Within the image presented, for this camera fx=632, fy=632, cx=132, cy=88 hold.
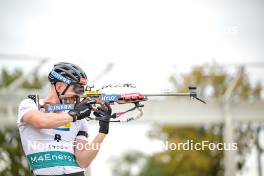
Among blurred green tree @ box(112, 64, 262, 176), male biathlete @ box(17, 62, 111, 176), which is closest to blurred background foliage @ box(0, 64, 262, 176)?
blurred green tree @ box(112, 64, 262, 176)

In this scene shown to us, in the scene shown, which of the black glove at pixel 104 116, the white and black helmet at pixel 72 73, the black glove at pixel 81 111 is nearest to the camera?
the black glove at pixel 81 111

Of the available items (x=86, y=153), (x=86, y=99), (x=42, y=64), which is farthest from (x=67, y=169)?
(x=42, y=64)

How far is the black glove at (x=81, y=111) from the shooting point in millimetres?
6520

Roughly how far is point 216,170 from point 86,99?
109 feet

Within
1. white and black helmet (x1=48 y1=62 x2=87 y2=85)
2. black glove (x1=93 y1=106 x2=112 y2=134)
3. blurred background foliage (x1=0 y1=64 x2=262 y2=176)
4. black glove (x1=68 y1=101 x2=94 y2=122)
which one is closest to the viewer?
black glove (x1=68 y1=101 x2=94 y2=122)

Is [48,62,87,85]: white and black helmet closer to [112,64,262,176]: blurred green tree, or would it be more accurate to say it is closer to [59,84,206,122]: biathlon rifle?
[59,84,206,122]: biathlon rifle

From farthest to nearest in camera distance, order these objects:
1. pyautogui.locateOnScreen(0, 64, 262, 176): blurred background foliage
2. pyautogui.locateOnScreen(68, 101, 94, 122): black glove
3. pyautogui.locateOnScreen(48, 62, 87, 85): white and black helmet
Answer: pyautogui.locateOnScreen(0, 64, 262, 176): blurred background foliage → pyautogui.locateOnScreen(48, 62, 87, 85): white and black helmet → pyautogui.locateOnScreen(68, 101, 94, 122): black glove

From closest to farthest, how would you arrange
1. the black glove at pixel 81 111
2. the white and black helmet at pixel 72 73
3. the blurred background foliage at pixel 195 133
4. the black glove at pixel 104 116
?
the black glove at pixel 81 111 < the black glove at pixel 104 116 < the white and black helmet at pixel 72 73 < the blurred background foliage at pixel 195 133

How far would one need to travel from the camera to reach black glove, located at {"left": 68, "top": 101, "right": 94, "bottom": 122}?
21.4ft

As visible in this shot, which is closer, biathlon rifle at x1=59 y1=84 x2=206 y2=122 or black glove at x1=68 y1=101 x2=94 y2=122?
black glove at x1=68 y1=101 x2=94 y2=122

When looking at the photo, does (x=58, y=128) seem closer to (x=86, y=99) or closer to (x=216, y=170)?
(x=86, y=99)

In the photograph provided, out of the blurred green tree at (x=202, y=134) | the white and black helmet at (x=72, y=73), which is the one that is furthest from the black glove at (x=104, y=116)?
the blurred green tree at (x=202, y=134)

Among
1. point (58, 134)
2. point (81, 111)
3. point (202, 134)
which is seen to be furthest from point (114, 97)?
point (202, 134)

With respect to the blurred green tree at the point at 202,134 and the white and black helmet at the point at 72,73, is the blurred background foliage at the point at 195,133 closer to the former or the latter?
the blurred green tree at the point at 202,134
